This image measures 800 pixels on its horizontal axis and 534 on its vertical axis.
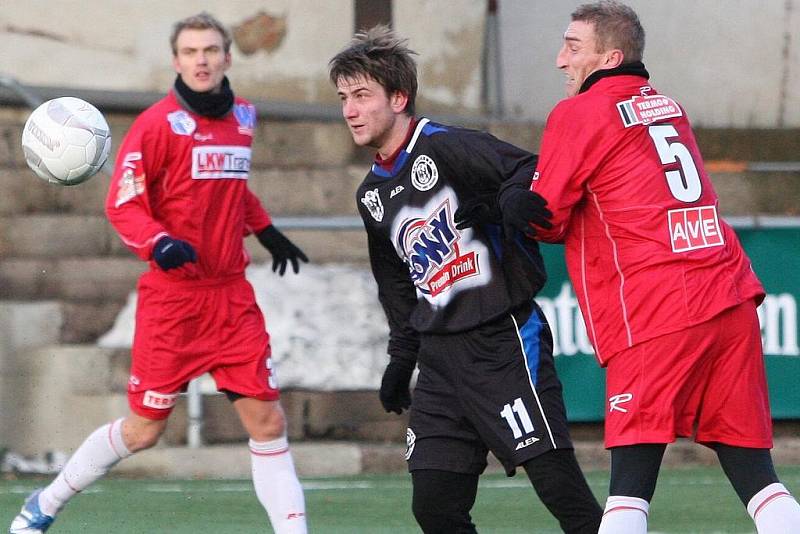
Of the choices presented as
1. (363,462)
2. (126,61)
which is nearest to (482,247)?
(363,462)

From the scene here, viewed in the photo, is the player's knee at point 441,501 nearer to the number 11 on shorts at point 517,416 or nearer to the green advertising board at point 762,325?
the number 11 on shorts at point 517,416

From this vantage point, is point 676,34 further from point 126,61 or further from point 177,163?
point 177,163

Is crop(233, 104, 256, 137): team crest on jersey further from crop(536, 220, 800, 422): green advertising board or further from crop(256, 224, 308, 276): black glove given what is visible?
crop(536, 220, 800, 422): green advertising board

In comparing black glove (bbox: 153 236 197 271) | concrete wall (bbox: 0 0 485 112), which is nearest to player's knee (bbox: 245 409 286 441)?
black glove (bbox: 153 236 197 271)

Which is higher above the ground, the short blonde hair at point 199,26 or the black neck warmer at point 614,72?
the short blonde hair at point 199,26

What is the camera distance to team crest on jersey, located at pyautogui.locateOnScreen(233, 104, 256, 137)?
6660mm

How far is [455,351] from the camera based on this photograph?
5.11 metres

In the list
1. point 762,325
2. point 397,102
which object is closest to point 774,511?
point 397,102

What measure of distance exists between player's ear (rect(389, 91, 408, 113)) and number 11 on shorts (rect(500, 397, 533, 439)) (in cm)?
100

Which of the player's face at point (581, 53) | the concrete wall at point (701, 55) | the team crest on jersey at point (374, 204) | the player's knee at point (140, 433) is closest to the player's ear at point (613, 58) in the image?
the player's face at point (581, 53)

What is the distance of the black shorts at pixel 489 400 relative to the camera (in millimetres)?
4957

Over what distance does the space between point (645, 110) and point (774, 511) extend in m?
1.19

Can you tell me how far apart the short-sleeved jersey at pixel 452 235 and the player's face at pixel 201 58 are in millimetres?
1549

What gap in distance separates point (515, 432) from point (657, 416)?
1.96 ft
